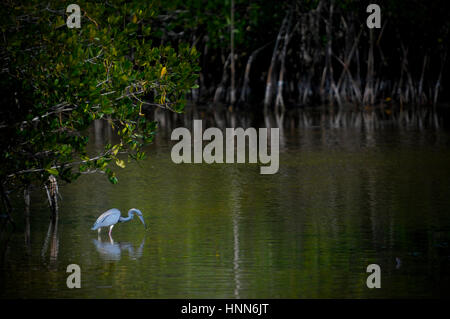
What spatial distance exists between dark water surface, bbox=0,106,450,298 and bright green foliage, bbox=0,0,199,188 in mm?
781

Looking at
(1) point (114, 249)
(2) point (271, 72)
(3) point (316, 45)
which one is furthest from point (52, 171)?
(3) point (316, 45)

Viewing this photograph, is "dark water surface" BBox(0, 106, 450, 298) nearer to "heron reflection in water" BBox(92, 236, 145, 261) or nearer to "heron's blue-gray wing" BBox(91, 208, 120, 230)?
"heron reflection in water" BBox(92, 236, 145, 261)

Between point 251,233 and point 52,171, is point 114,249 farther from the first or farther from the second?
point 251,233

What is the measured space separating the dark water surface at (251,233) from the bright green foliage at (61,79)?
0.78 meters

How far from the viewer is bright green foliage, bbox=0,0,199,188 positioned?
919 cm

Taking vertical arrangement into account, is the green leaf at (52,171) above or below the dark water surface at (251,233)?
above

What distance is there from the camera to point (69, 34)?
9.38 m

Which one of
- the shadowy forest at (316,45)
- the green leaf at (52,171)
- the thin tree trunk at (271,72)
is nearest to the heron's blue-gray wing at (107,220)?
the green leaf at (52,171)

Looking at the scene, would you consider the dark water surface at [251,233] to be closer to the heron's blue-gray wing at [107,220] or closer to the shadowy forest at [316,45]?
the heron's blue-gray wing at [107,220]

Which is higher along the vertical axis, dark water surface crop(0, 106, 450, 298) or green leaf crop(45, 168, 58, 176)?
green leaf crop(45, 168, 58, 176)

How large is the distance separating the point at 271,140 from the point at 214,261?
1014 centimetres

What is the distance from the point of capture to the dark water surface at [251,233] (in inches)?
315

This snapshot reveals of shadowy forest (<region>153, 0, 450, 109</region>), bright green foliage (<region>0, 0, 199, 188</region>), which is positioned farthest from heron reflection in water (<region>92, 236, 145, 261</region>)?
shadowy forest (<region>153, 0, 450, 109</region>)
